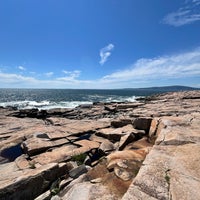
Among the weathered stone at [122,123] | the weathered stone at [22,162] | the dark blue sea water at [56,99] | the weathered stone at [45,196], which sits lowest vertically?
the dark blue sea water at [56,99]

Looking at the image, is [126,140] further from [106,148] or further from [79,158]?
[79,158]

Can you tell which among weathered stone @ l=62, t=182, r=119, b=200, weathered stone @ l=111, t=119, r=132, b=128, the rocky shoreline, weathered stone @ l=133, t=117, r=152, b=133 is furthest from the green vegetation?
weathered stone @ l=111, t=119, r=132, b=128

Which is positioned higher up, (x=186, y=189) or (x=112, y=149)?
(x=186, y=189)

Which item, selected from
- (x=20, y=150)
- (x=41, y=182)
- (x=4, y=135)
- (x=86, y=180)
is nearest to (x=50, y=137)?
(x=20, y=150)

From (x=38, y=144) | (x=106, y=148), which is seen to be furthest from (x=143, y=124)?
(x=38, y=144)

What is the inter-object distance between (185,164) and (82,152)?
5163mm

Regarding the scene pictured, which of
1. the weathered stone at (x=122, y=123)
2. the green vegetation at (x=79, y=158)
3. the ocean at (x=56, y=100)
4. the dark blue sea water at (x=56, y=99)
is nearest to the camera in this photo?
the green vegetation at (x=79, y=158)

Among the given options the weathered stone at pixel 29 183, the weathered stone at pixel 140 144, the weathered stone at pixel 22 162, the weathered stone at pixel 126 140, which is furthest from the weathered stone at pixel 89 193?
the weathered stone at pixel 22 162

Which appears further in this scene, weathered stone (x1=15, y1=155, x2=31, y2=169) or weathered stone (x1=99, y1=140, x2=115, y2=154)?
weathered stone (x1=99, y1=140, x2=115, y2=154)

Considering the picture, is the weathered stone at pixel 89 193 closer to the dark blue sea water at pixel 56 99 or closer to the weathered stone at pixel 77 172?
the weathered stone at pixel 77 172

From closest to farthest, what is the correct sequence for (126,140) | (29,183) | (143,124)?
(29,183)
(126,140)
(143,124)

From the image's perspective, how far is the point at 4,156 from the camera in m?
9.00

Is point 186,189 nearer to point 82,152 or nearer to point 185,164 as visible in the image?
point 185,164

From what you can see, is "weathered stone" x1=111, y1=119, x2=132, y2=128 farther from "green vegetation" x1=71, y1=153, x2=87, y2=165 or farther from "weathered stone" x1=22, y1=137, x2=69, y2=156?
"green vegetation" x1=71, y1=153, x2=87, y2=165
